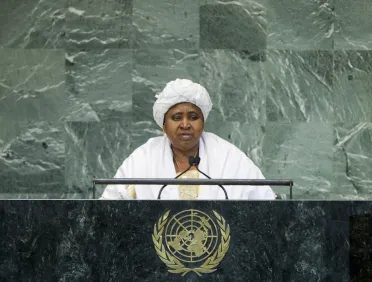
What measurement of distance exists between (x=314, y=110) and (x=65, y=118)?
210 cm

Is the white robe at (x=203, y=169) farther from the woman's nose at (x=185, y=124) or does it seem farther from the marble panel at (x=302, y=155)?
the marble panel at (x=302, y=155)

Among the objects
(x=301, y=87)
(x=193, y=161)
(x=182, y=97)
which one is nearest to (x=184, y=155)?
(x=182, y=97)

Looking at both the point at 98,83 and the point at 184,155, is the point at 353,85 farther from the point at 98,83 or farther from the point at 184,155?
the point at 184,155

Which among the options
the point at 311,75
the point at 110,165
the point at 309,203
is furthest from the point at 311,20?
the point at 309,203

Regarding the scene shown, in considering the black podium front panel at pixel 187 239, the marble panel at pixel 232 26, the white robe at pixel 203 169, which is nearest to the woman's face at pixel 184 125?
the white robe at pixel 203 169

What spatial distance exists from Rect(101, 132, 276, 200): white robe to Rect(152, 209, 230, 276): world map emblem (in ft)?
4.48

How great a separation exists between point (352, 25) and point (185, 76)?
4.84 ft

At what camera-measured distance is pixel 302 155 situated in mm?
9492

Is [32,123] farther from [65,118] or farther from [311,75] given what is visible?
[311,75]

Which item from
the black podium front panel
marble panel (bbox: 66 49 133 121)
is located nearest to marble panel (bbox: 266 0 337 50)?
marble panel (bbox: 66 49 133 121)

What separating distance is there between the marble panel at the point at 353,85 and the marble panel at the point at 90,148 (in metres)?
1.80

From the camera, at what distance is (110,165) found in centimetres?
942

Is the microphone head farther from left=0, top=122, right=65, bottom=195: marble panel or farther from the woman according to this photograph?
left=0, top=122, right=65, bottom=195: marble panel

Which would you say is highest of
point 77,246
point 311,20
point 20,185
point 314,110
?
point 311,20
